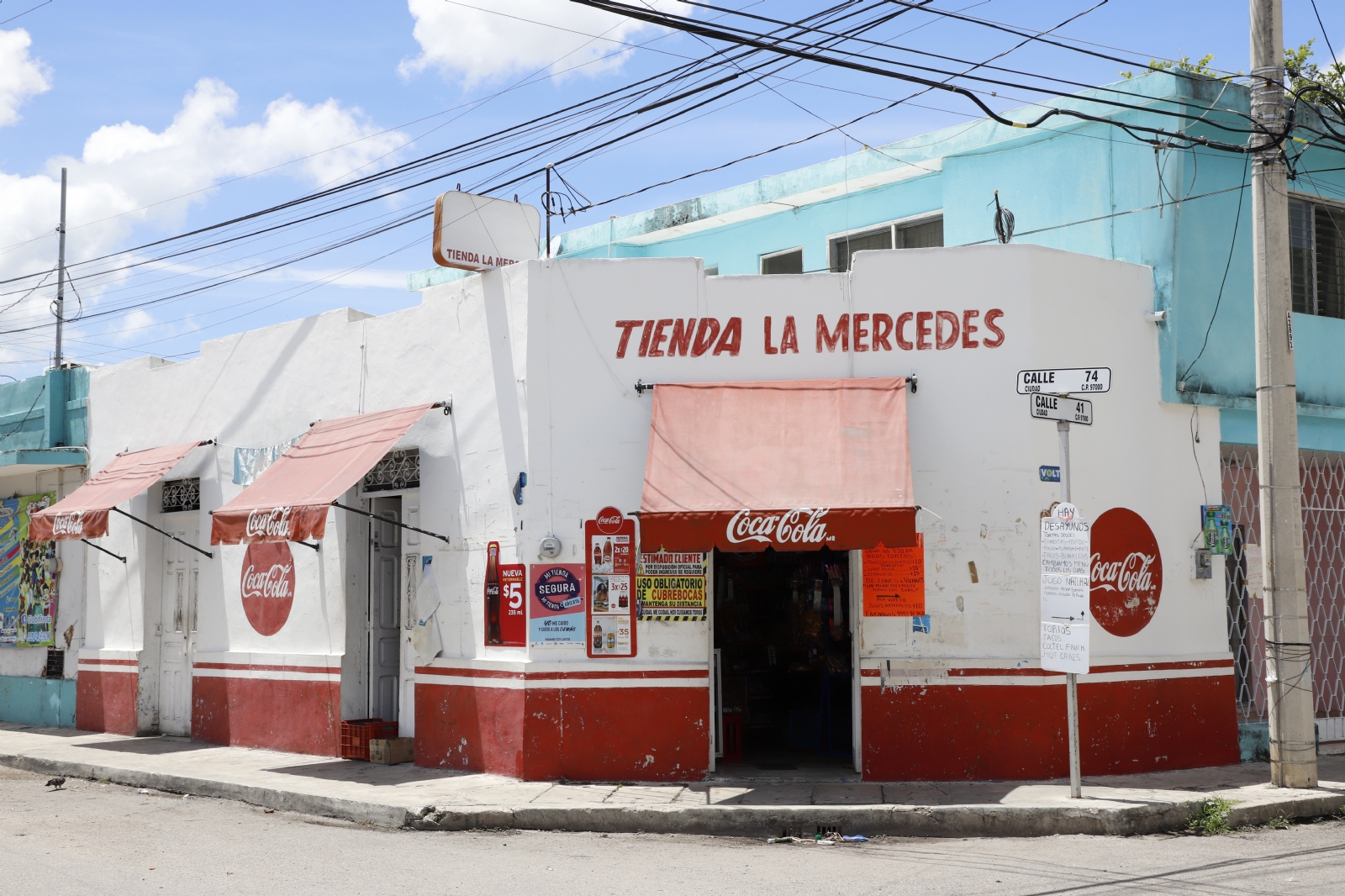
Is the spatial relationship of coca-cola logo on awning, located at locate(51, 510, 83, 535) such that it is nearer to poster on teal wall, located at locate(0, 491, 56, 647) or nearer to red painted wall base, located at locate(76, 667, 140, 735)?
red painted wall base, located at locate(76, 667, 140, 735)

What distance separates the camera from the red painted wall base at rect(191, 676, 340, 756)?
42.1ft

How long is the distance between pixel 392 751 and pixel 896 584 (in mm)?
5181

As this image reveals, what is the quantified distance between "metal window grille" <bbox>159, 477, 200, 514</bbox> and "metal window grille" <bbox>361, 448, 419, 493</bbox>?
122 inches

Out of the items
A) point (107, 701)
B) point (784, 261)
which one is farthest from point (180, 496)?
point (784, 261)

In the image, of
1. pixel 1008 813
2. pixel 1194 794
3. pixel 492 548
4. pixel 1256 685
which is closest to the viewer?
pixel 1008 813

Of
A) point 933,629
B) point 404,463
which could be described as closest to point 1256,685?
point 933,629

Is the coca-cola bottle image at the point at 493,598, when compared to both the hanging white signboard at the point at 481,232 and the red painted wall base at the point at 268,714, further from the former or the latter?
the hanging white signboard at the point at 481,232

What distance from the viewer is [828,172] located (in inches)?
654

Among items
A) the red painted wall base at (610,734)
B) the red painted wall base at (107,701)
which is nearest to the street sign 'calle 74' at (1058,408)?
the red painted wall base at (610,734)

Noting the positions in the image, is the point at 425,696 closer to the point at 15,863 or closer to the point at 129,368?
the point at 15,863

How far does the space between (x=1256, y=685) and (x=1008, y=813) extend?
4.51m

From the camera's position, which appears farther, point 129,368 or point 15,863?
point 129,368

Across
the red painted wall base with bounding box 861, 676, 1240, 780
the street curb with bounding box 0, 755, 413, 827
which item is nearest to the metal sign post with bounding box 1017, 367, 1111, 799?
the red painted wall base with bounding box 861, 676, 1240, 780

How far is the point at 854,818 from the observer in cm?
920
